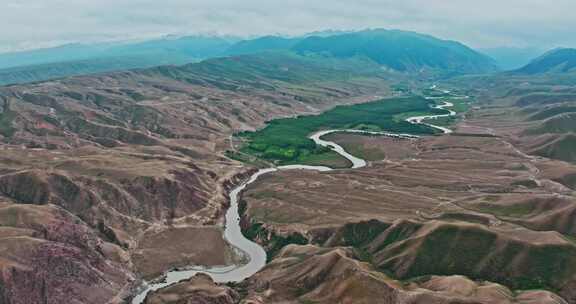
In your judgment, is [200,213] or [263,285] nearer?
[263,285]

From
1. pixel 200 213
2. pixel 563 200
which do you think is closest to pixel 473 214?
pixel 563 200

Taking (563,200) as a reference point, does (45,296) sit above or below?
below

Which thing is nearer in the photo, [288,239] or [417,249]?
[417,249]

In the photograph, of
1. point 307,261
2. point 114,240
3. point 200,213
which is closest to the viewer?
point 307,261

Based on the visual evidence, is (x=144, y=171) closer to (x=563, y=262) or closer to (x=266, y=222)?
(x=266, y=222)

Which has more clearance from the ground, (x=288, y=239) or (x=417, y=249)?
(x=417, y=249)

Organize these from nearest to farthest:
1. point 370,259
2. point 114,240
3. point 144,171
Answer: point 370,259
point 114,240
point 144,171

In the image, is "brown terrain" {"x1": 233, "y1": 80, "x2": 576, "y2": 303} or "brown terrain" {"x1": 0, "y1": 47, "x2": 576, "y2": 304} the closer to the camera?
"brown terrain" {"x1": 233, "y1": 80, "x2": 576, "y2": 303}

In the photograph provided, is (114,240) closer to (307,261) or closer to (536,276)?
(307,261)

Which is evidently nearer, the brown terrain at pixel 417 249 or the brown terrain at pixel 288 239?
the brown terrain at pixel 417 249

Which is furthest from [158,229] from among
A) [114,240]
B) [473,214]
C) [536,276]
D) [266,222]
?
[536,276]
